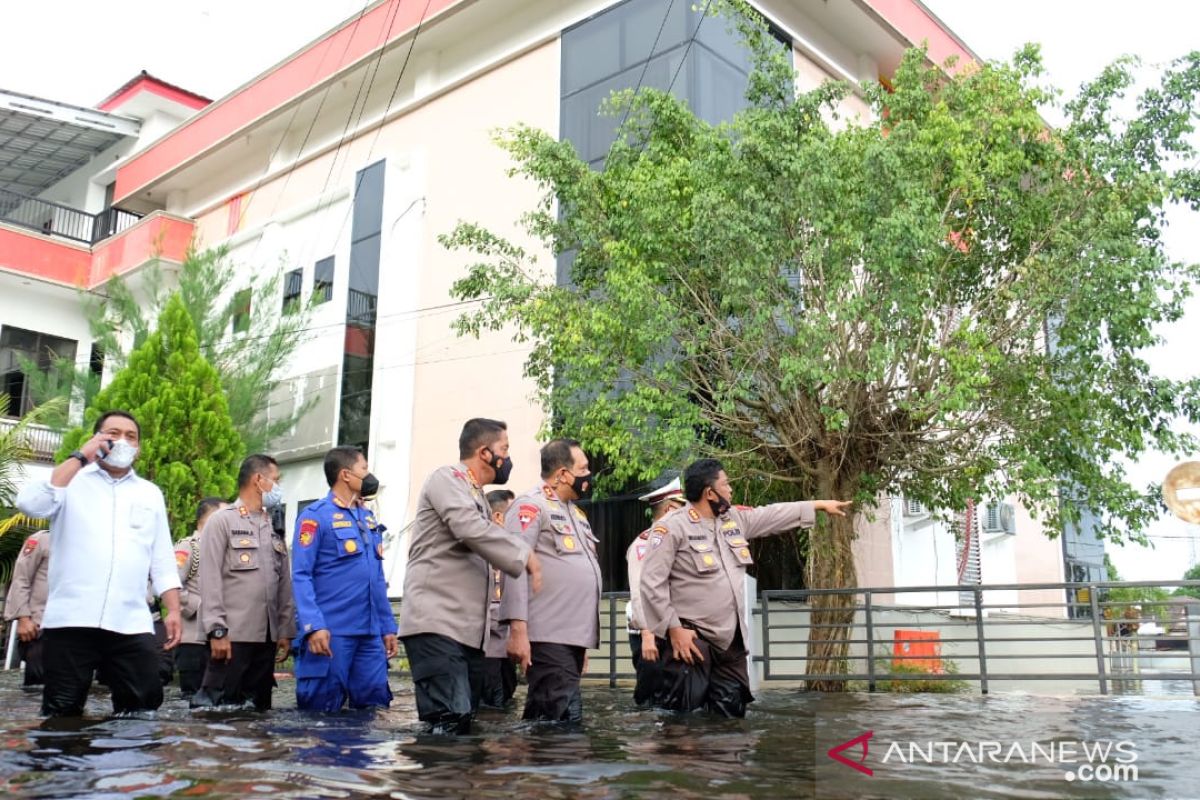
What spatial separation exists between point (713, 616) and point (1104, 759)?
2213mm

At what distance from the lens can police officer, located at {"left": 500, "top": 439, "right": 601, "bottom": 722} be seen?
18.6ft

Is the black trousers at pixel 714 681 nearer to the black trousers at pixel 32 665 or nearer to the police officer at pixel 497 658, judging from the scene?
the police officer at pixel 497 658

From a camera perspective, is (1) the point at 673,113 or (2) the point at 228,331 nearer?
(1) the point at 673,113

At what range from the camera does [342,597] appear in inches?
242

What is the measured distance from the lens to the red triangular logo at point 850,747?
424 centimetres

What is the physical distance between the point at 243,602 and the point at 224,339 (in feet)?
43.5

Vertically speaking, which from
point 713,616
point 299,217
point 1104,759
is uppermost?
point 299,217

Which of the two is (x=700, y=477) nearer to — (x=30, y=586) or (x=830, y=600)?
(x=830, y=600)

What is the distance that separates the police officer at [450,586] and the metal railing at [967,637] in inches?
222

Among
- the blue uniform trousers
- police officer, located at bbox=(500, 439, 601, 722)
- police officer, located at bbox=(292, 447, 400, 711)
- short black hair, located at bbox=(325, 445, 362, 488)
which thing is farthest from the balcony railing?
police officer, located at bbox=(500, 439, 601, 722)

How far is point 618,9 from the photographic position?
16391 millimetres

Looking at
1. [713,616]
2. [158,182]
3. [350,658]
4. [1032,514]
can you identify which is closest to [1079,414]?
[1032,514]

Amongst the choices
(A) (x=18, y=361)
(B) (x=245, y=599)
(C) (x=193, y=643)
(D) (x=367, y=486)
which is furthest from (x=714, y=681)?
(A) (x=18, y=361)

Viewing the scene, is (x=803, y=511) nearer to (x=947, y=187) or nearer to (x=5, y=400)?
(x=947, y=187)
